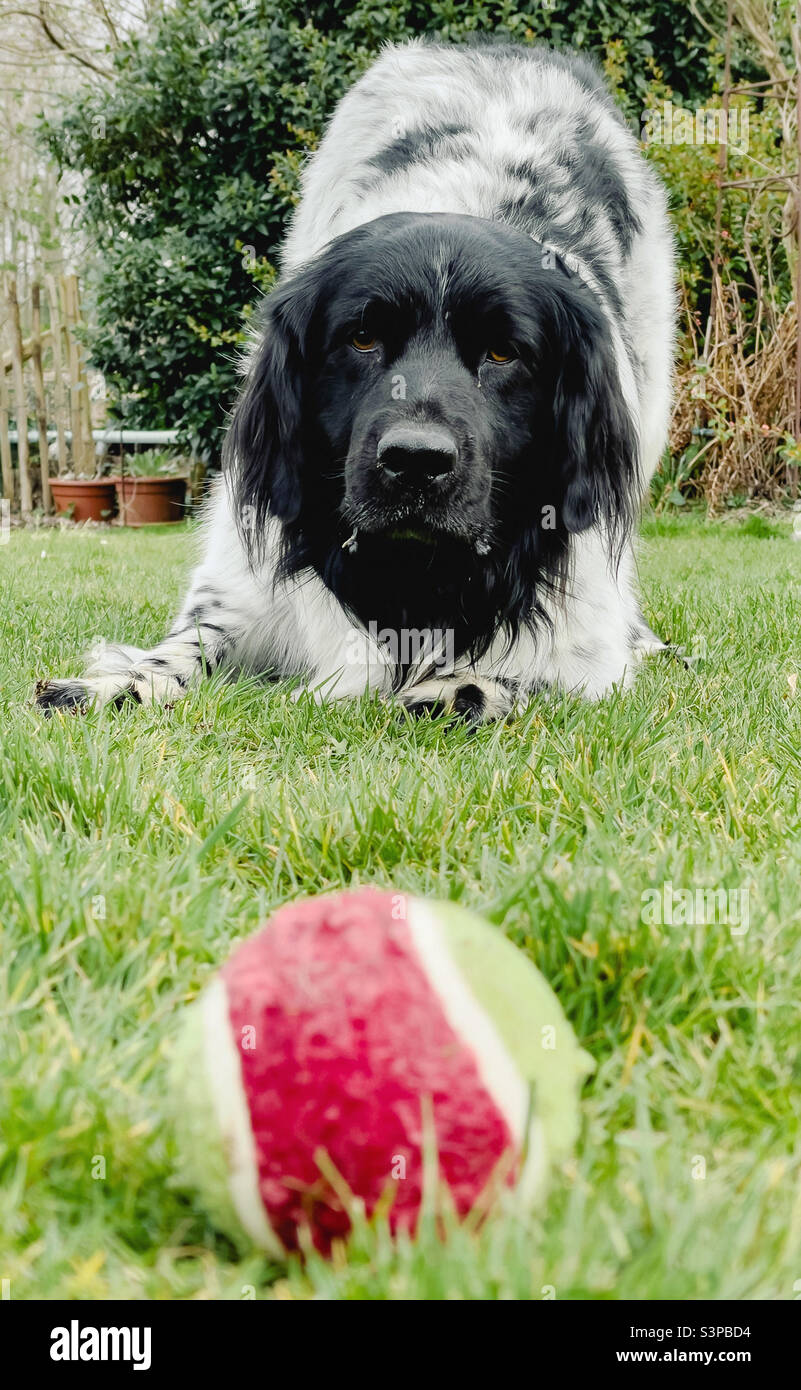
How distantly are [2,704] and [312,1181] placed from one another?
1745 mm

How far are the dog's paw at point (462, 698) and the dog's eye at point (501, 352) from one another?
698 mm

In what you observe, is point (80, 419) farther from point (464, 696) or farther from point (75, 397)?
point (464, 696)

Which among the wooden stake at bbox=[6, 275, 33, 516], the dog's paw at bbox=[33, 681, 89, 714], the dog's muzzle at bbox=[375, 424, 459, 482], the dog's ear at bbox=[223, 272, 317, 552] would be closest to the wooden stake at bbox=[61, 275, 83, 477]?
the wooden stake at bbox=[6, 275, 33, 516]

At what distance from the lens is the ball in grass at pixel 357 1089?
86 centimetres

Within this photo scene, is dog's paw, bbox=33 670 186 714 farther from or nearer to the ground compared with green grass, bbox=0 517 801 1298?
nearer to the ground

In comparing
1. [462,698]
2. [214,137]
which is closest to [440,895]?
[462,698]

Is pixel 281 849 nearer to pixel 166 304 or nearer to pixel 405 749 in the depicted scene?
pixel 405 749

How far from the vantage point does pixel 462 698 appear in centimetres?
265

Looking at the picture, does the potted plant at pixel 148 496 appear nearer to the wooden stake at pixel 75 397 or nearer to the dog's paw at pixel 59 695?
the wooden stake at pixel 75 397

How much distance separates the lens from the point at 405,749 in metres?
2.25

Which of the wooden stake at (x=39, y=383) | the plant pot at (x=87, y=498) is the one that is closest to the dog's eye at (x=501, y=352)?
the plant pot at (x=87, y=498)

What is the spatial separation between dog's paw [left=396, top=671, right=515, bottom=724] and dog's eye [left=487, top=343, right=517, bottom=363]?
2.29ft

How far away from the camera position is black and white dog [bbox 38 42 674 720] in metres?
2.47

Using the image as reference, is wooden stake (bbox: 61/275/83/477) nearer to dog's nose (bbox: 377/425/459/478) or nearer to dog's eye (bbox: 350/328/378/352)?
dog's eye (bbox: 350/328/378/352)
